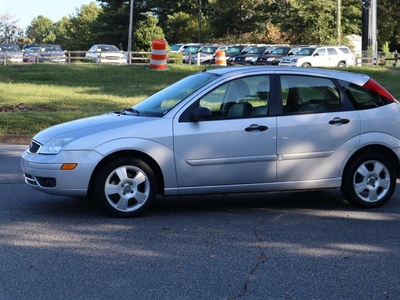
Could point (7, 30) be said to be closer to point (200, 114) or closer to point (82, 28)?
point (82, 28)

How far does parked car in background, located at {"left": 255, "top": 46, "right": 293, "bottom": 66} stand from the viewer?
150 feet

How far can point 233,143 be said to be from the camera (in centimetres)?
848

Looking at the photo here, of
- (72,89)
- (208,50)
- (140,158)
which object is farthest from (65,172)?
(208,50)

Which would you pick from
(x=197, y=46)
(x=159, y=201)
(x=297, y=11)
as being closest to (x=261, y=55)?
(x=197, y=46)

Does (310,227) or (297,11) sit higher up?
(297,11)

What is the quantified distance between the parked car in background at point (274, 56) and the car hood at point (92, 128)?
36475mm

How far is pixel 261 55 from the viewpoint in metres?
47.4

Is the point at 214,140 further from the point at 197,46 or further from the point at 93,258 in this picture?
the point at 197,46

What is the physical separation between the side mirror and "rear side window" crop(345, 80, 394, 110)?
1.78 meters

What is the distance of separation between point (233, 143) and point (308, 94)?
114 cm

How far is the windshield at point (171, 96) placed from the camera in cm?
866

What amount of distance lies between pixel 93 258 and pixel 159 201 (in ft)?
9.45

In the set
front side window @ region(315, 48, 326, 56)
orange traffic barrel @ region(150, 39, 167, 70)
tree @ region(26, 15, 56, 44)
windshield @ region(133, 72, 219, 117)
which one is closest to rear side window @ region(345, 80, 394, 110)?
windshield @ region(133, 72, 219, 117)

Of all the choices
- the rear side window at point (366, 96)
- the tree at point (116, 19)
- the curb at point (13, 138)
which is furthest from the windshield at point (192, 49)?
the rear side window at point (366, 96)
